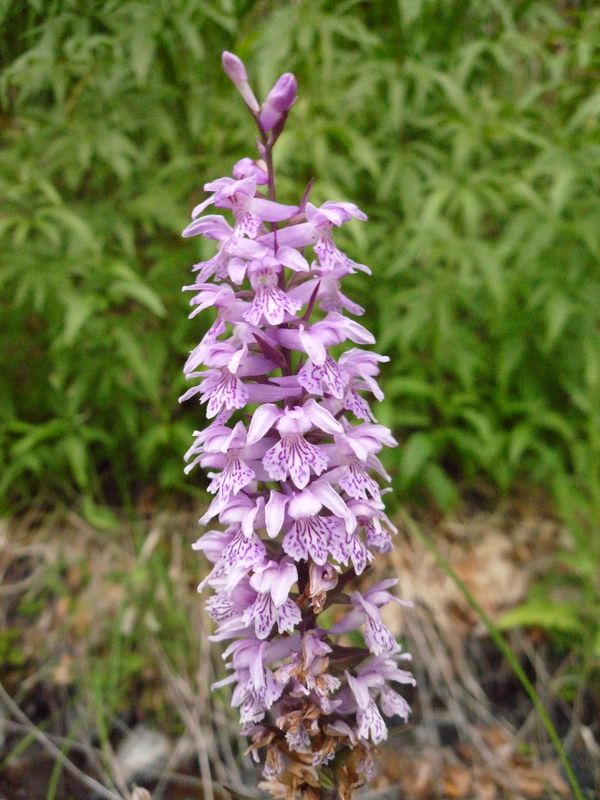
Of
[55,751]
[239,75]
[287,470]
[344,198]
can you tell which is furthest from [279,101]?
[55,751]

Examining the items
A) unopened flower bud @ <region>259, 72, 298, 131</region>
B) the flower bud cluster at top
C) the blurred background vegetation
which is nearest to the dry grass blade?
the blurred background vegetation

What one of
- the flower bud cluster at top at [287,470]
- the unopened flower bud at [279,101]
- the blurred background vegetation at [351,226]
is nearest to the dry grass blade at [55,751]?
the blurred background vegetation at [351,226]

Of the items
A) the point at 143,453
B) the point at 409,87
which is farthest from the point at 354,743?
the point at 409,87

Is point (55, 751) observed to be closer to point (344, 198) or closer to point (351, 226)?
point (351, 226)

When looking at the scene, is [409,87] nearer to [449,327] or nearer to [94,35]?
[449,327]

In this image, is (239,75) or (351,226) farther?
(351,226)

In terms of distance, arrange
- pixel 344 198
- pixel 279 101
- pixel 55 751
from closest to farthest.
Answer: pixel 279 101 → pixel 55 751 → pixel 344 198

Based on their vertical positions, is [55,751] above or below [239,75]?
below

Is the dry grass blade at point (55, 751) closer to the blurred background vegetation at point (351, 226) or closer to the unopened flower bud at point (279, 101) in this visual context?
the blurred background vegetation at point (351, 226)
